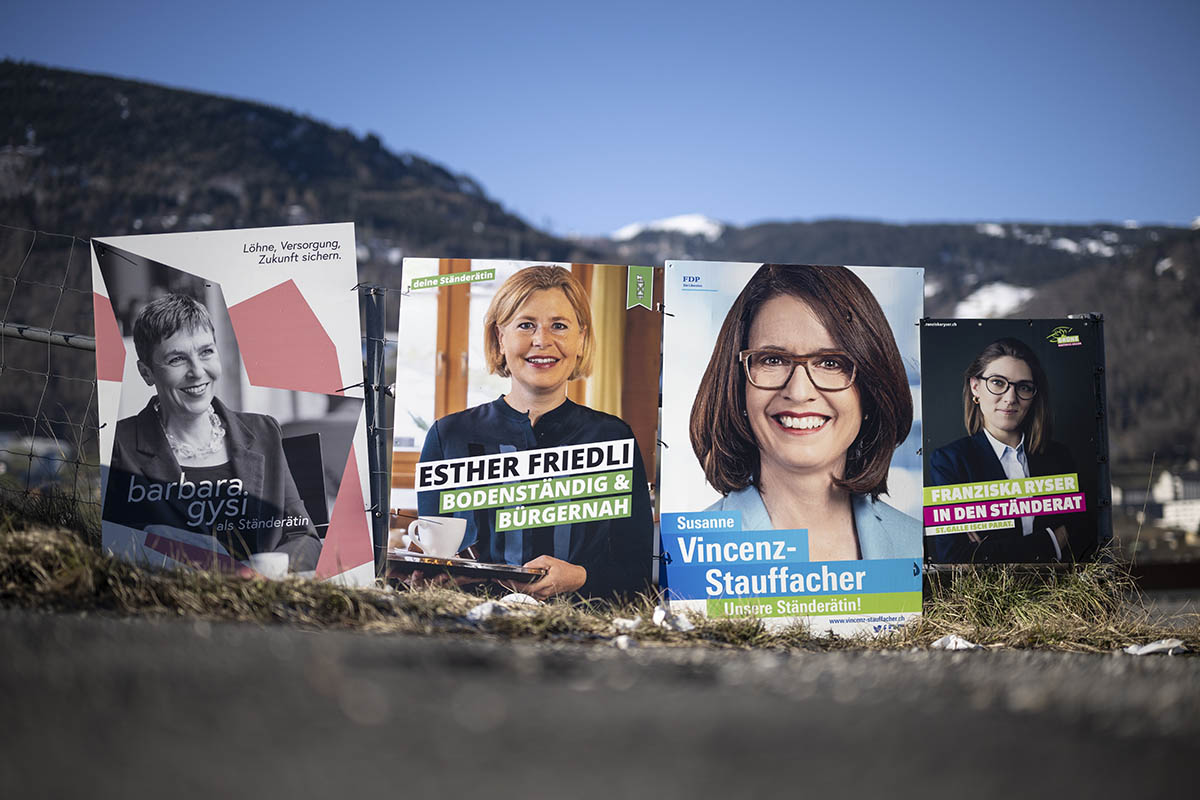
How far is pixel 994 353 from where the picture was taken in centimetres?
634

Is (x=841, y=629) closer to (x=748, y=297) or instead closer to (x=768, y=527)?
(x=768, y=527)

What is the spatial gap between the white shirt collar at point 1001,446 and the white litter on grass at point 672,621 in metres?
2.72

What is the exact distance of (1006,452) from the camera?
6.28 m

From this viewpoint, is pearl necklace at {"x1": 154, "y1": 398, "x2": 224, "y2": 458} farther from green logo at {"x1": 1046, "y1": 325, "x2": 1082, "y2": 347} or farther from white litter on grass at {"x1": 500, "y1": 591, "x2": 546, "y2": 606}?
green logo at {"x1": 1046, "y1": 325, "x2": 1082, "y2": 347}

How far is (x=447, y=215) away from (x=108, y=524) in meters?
114

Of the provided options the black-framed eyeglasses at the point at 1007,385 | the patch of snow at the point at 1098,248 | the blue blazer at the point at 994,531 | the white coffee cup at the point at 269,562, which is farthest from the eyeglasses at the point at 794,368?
the patch of snow at the point at 1098,248

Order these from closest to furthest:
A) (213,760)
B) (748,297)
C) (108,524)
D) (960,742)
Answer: (213,760) < (960,742) < (108,524) < (748,297)

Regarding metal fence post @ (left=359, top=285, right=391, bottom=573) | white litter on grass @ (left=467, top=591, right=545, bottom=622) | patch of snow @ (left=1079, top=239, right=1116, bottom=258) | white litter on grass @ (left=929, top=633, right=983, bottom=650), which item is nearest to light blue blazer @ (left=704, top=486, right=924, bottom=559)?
white litter on grass @ (left=929, top=633, right=983, bottom=650)

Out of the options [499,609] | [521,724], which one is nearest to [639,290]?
[499,609]

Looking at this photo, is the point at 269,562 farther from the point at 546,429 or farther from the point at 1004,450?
the point at 1004,450

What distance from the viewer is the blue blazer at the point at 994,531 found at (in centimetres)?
612

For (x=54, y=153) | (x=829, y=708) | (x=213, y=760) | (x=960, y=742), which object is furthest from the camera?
(x=54, y=153)

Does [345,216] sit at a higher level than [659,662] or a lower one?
higher

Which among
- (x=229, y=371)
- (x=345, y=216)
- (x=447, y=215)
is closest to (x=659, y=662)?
(x=229, y=371)
